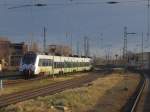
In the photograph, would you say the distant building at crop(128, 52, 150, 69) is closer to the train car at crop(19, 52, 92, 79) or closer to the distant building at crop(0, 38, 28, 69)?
the distant building at crop(0, 38, 28, 69)

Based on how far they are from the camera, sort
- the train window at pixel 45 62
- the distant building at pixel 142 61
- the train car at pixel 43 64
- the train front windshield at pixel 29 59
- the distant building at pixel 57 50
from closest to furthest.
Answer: the train car at pixel 43 64 < the train front windshield at pixel 29 59 < the train window at pixel 45 62 < the distant building at pixel 57 50 < the distant building at pixel 142 61

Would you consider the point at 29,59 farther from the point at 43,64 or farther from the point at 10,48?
the point at 10,48

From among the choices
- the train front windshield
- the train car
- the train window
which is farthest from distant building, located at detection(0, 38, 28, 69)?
Result: the train front windshield

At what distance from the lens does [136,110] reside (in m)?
25.7

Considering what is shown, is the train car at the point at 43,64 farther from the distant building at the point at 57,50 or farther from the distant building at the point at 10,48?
the distant building at the point at 10,48

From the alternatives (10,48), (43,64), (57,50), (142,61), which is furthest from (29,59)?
(57,50)

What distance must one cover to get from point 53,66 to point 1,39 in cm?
9653

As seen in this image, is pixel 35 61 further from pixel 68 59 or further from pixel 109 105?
pixel 109 105

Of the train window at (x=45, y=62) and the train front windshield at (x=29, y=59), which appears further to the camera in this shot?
the train window at (x=45, y=62)

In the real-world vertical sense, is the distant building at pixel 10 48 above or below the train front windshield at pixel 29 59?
above

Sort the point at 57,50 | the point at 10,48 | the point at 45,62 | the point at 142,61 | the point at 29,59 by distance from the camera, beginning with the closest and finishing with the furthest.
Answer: the point at 29,59
the point at 45,62
the point at 142,61
the point at 10,48
the point at 57,50

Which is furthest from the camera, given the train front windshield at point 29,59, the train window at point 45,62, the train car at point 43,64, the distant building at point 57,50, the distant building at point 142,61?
the distant building at point 142,61

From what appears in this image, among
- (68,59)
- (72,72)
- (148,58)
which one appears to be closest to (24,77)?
(68,59)

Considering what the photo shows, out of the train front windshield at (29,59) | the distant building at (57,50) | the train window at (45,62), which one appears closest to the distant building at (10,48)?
the distant building at (57,50)
